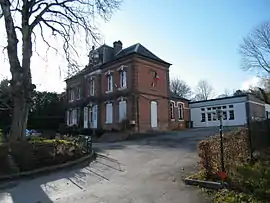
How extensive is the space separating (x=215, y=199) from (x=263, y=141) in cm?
504

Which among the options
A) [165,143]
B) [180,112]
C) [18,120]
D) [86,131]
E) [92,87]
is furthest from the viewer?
[180,112]

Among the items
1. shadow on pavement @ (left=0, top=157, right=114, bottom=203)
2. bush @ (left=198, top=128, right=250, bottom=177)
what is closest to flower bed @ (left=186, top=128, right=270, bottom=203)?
bush @ (left=198, top=128, right=250, bottom=177)

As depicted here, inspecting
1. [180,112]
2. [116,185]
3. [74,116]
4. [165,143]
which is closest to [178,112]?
[180,112]

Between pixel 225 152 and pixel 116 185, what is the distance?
11.6ft

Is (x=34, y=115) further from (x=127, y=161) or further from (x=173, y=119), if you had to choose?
(x=127, y=161)

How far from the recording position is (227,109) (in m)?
38.6

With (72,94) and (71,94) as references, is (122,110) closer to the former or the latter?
(72,94)

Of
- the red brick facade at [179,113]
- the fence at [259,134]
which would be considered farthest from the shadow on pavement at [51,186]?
the red brick facade at [179,113]

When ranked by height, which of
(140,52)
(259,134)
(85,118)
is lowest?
(259,134)

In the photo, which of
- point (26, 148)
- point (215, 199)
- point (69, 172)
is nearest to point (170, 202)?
point (215, 199)

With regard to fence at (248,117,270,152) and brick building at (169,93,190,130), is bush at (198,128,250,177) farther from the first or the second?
brick building at (169,93,190,130)

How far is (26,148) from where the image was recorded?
452 inches

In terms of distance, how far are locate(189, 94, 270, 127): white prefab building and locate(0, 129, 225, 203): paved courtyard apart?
25.6m

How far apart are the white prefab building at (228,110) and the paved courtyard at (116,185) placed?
2559cm
